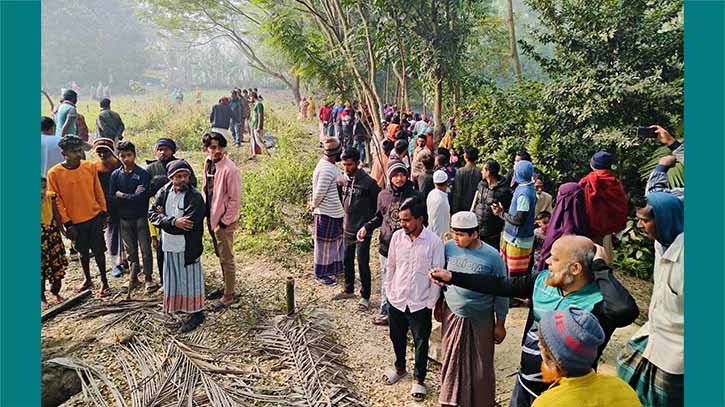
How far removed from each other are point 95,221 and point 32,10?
2.99 metres

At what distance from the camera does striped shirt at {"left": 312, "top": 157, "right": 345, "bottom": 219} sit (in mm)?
5277

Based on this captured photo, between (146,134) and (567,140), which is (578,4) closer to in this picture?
(567,140)

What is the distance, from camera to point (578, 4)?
7.00 m

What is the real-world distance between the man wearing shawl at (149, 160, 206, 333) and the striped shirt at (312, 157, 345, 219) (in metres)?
1.37

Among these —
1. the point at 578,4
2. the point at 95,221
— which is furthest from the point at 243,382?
the point at 578,4

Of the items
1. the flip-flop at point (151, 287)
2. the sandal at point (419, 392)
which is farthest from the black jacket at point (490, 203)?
the flip-flop at point (151, 287)

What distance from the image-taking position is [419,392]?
3.49 m

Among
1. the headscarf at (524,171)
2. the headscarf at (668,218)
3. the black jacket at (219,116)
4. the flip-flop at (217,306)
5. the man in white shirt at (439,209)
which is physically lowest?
the flip-flop at (217,306)

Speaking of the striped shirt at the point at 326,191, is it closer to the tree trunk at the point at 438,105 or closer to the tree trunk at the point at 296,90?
the tree trunk at the point at 438,105

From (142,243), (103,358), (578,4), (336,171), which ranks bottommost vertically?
(103,358)

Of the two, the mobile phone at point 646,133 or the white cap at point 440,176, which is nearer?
the white cap at point 440,176

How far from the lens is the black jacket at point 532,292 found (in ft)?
7.19

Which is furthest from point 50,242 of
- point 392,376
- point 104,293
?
point 392,376

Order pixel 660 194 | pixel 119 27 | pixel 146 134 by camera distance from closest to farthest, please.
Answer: pixel 660 194, pixel 146 134, pixel 119 27
